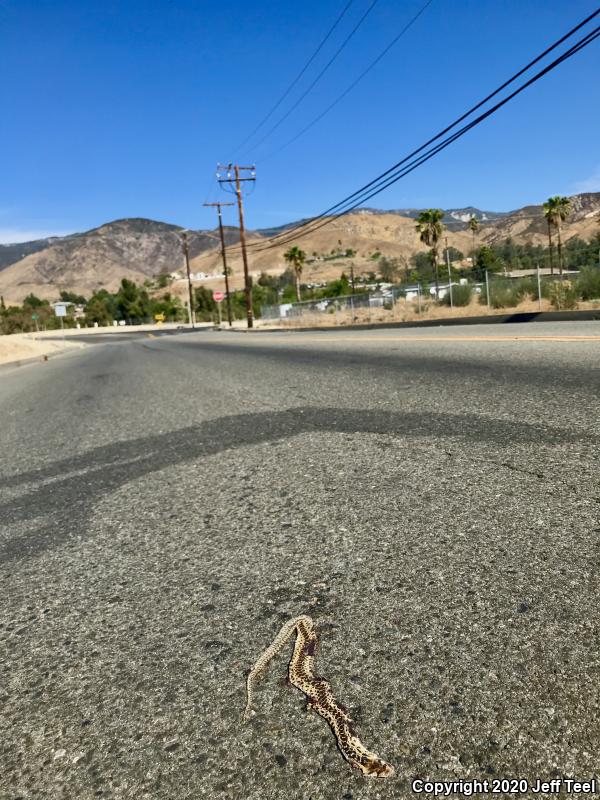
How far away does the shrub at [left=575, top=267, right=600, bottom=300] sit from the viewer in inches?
1015

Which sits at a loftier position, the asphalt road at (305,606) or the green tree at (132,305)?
the green tree at (132,305)

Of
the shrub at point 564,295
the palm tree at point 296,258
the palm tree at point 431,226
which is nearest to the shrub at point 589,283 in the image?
the shrub at point 564,295

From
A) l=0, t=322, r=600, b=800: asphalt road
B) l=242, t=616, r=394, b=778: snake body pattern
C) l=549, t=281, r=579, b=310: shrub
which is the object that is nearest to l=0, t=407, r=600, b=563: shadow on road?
l=0, t=322, r=600, b=800: asphalt road

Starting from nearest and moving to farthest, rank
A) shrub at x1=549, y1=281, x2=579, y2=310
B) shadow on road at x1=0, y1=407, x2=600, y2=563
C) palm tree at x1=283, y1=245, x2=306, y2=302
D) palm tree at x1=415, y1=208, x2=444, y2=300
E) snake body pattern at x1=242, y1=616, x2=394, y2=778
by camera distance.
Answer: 1. snake body pattern at x1=242, y1=616, x2=394, y2=778
2. shadow on road at x1=0, y1=407, x2=600, y2=563
3. shrub at x1=549, y1=281, x2=579, y2=310
4. palm tree at x1=415, y1=208, x2=444, y2=300
5. palm tree at x1=283, y1=245, x2=306, y2=302

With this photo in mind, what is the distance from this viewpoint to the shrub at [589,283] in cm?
2578

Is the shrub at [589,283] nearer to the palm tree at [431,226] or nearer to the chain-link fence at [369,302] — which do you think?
the chain-link fence at [369,302]

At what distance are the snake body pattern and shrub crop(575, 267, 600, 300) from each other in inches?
1046

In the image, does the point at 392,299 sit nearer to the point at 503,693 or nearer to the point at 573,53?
the point at 573,53

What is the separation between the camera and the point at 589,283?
85.4 feet

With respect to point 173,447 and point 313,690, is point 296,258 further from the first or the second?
point 313,690

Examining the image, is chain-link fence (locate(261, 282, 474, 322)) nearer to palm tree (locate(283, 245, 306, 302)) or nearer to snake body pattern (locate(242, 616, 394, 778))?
palm tree (locate(283, 245, 306, 302))

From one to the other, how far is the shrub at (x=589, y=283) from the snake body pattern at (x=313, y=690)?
26576mm

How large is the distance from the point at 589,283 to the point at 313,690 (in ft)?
89.9

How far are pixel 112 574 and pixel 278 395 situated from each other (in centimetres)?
542
